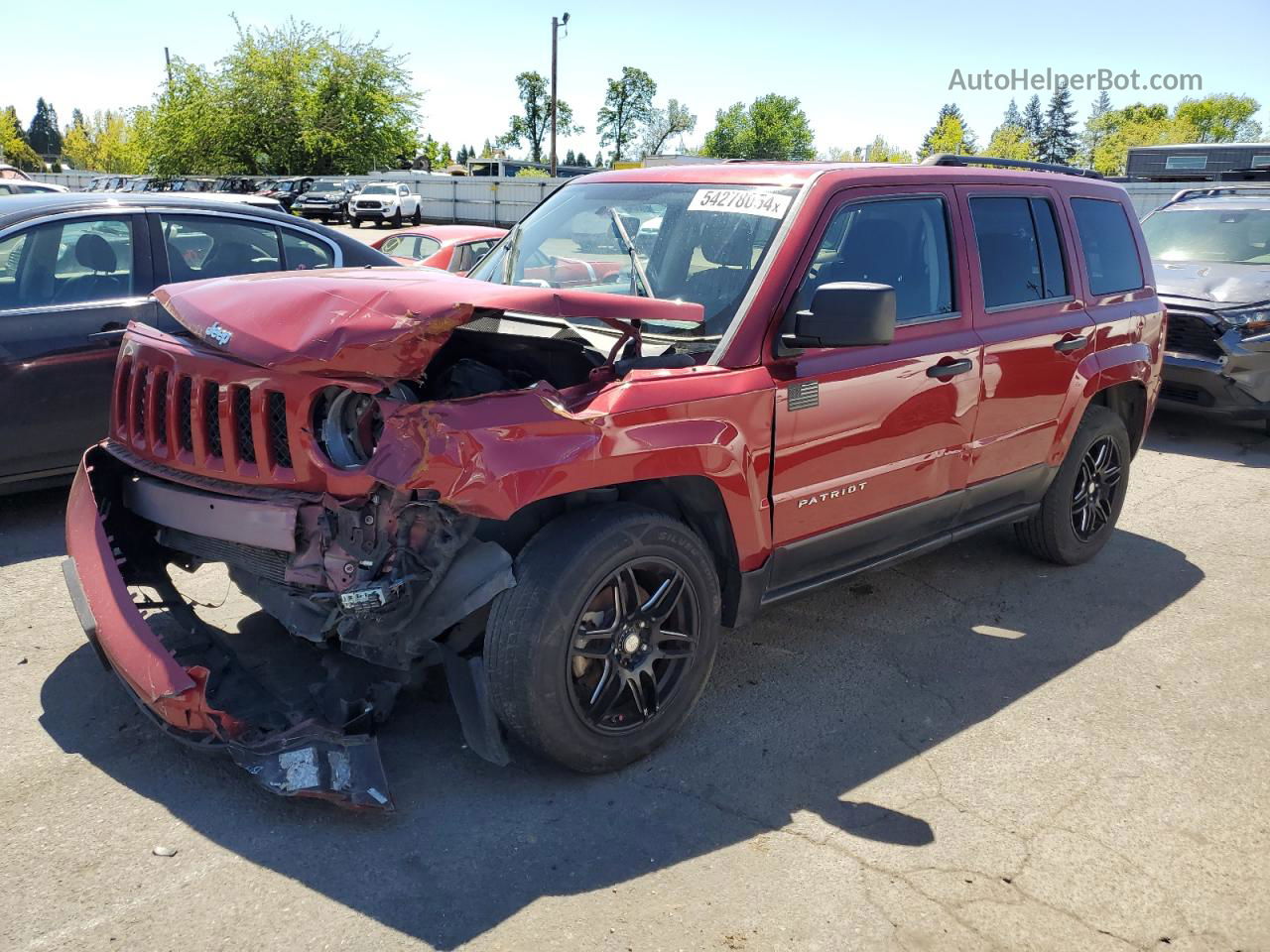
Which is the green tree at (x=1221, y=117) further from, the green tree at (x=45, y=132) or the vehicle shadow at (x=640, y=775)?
the green tree at (x=45, y=132)

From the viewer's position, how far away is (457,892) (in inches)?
106

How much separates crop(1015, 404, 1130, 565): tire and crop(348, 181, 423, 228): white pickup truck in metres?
33.0

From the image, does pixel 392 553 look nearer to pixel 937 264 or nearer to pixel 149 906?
pixel 149 906

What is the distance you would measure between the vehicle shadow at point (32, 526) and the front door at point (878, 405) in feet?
11.2

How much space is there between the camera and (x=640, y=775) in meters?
3.31

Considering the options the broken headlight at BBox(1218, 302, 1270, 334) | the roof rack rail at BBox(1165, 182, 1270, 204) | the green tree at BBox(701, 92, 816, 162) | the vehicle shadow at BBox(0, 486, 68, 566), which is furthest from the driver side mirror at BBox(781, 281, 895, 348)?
the green tree at BBox(701, 92, 816, 162)

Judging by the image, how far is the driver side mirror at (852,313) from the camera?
3.28 metres

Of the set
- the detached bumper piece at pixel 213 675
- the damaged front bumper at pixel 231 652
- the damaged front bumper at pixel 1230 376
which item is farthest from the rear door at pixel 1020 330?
the damaged front bumper at pixel 1230 376

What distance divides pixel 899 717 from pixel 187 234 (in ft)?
15.5

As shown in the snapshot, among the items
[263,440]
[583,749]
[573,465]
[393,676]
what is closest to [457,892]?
[583,749]

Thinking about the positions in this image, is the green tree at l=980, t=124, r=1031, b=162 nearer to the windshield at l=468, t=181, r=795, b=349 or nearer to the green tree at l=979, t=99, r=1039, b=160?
the green tree at l=979, t=99, r=1039, b=160

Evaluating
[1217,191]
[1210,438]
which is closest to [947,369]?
[1210,438]

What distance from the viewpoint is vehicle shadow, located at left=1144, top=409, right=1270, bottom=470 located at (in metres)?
8.33

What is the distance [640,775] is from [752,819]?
0.41 m
